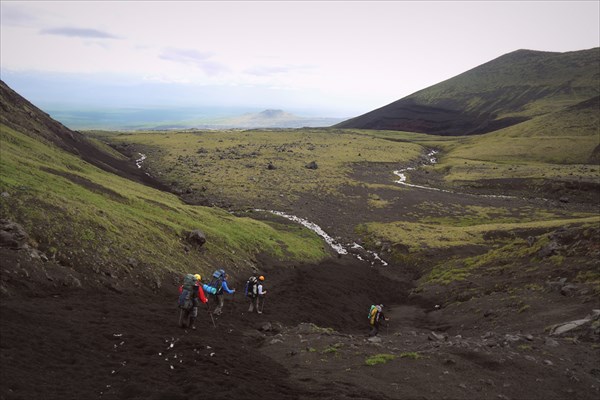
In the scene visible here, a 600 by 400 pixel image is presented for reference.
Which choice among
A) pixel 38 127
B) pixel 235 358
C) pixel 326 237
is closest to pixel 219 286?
pixel 235 358

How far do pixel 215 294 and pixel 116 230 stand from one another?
1109 centimetres

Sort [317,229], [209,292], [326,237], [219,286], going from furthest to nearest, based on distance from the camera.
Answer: [317,229]
[326,237]
[219,286]
[209,292]

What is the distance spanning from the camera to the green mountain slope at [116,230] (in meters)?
26.3

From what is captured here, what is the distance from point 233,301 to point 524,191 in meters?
→ 91.7

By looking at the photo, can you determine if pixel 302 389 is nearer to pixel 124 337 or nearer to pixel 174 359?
pixel 174 359

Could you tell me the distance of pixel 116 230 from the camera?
3103 centimetres

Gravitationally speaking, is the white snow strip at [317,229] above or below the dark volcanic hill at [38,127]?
below

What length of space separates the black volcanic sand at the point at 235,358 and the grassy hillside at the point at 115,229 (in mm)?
3298

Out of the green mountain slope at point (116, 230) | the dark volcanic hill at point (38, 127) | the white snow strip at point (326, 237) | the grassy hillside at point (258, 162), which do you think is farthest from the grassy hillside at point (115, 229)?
the grassy hillside at point (258, 162)

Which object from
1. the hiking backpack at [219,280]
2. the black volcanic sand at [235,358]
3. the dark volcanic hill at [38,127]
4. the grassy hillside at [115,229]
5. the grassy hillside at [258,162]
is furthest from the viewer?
the grassy hillside at [258,162]

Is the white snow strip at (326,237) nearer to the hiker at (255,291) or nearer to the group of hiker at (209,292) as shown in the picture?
the group of hiker at (209,292)

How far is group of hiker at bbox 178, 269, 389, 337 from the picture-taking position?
2084cm

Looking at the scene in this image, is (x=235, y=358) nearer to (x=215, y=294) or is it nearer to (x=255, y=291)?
(x=215, y=294)

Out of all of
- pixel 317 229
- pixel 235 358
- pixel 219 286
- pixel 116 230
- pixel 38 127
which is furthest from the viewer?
pixel 38 127
